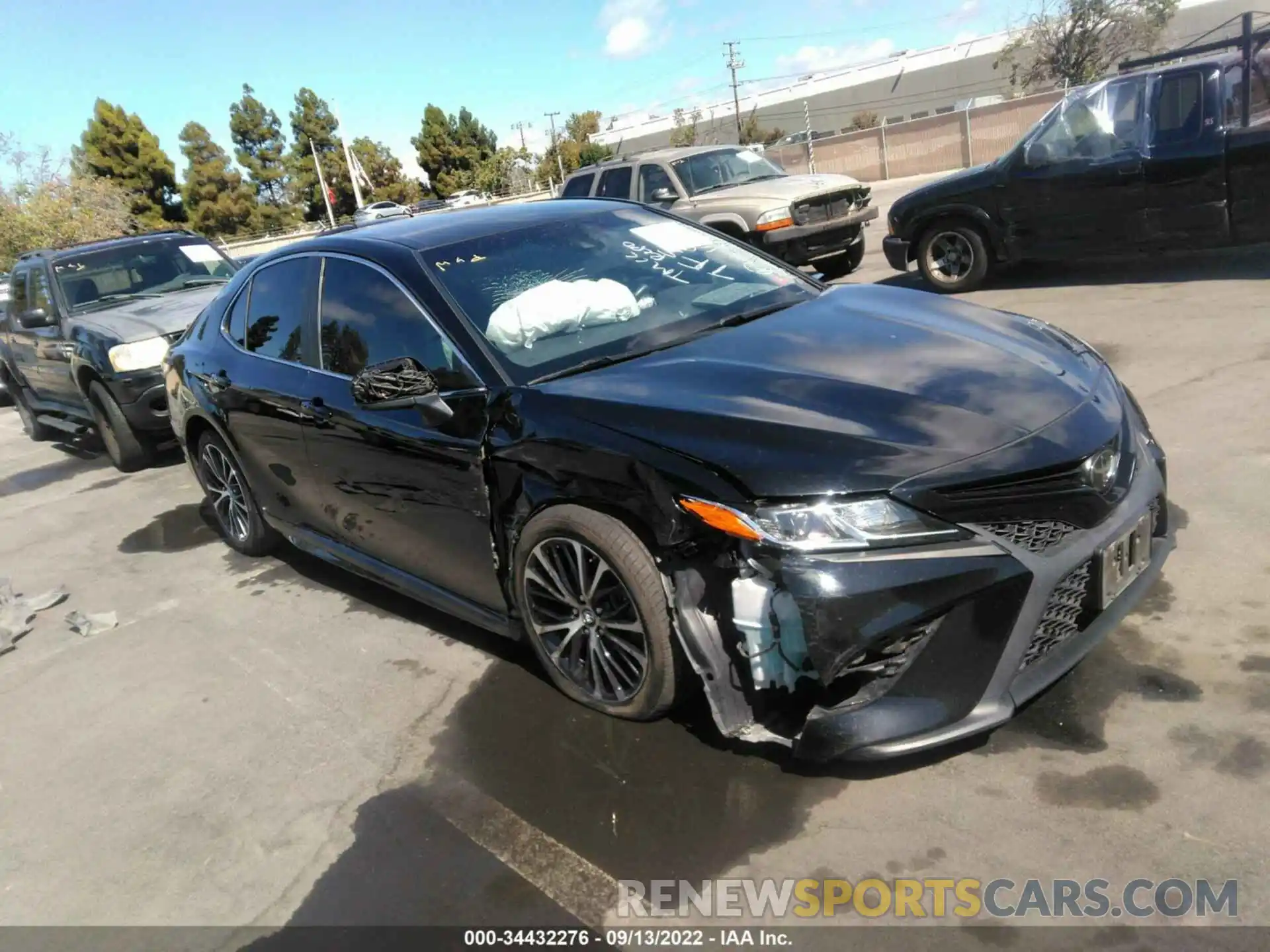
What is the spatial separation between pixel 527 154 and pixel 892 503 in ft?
207

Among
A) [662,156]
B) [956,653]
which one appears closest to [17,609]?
[956,653]

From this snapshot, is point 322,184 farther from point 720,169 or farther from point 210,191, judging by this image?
point 720,169

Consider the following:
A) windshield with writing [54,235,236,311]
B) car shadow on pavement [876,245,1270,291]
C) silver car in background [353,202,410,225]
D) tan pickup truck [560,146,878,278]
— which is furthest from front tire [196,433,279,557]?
silver car in background [353,202,410,225]

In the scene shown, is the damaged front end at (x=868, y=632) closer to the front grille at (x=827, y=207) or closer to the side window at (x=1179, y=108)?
the side window at (x=1179, y=108)

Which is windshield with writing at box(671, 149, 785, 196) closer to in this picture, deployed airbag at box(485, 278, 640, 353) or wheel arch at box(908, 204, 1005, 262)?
wheel arch at box(908, 204, 1005, 262)

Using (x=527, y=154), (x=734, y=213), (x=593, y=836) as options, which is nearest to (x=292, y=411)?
(x=593, y=836)

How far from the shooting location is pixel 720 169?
472 inches

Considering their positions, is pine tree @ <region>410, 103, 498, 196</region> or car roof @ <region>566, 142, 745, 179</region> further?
pine tree @ <region>410, 103, 498, 196</region>

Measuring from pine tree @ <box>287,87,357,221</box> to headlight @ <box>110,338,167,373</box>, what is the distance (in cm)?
5821

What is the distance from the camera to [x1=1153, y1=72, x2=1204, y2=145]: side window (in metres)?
7.62

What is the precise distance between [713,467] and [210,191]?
5951cm

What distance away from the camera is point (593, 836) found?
2809 millimetres

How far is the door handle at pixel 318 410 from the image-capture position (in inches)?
161

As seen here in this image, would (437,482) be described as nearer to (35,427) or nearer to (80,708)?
(80,708)
